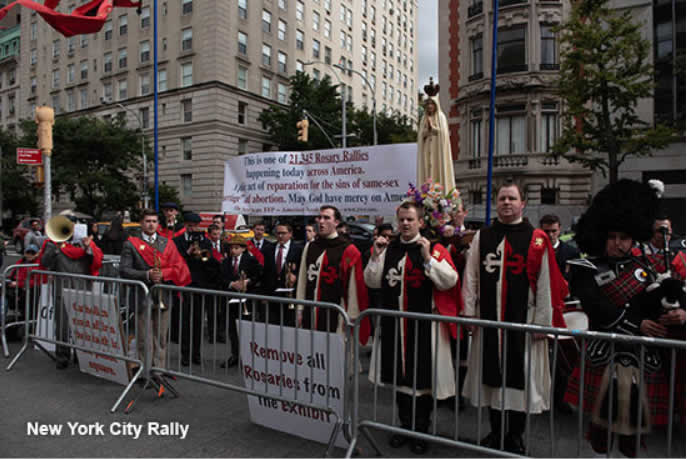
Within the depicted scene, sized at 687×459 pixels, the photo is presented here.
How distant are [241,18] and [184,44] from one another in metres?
4.61

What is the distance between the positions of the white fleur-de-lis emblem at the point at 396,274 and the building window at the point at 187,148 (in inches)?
1467

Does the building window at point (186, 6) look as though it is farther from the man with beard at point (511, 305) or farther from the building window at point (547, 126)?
the man with beard at point (511, 305)

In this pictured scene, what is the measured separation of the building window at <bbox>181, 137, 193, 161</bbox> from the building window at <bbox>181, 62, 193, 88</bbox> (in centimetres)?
391

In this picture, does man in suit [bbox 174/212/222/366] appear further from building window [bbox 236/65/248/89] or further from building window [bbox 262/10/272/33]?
building window [bbox 262/10/272/33]

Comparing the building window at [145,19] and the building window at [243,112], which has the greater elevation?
the building window at [145,19]

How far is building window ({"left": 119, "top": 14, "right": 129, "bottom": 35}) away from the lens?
42.2 meters

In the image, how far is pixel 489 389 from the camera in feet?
12.1

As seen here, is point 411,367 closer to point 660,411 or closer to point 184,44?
point 660,411

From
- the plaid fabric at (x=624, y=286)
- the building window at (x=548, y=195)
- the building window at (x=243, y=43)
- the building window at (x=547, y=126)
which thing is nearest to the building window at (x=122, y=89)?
the building window at (x=243, y=43)

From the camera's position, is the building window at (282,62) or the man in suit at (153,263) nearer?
the man in suit at (153,263)

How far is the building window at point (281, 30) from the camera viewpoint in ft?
142

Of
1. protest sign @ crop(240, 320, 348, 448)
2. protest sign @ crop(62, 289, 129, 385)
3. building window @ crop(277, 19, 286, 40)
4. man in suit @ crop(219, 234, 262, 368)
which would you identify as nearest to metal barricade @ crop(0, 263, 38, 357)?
protest sign @ crop(62, 289, 129, 385)

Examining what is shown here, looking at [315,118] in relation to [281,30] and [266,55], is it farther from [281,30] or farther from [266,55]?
[281,30]

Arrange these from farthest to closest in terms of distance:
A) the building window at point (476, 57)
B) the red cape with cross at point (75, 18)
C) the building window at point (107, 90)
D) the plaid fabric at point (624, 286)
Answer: the building window at point (107, 90), the building window at point (476, 57), the red cape with cross at point (75, 18), the plaid fabric at point (624, 286)
